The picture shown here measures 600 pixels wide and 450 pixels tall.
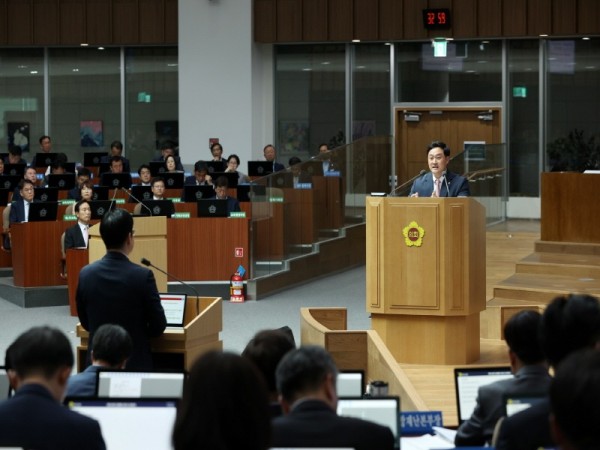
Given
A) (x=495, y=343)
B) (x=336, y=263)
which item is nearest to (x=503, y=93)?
(x=336, y=263)

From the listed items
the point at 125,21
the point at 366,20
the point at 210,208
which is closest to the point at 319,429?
the point at 210,208

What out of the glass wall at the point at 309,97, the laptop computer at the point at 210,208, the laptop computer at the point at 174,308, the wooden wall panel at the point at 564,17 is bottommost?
the laptop computer at the point at 174,308

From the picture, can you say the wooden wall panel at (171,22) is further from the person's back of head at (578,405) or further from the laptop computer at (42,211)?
the person's back of head at (578,405)

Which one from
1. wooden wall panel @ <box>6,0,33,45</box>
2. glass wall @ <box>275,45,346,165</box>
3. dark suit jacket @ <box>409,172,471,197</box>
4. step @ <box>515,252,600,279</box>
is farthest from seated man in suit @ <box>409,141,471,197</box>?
wooden wall panel @ <box>6,0,33,45</box>

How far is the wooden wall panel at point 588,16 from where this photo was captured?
1819 cm

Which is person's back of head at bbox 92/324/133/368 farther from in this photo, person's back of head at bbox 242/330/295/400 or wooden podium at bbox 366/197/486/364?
wooden podium at bbox 366/197/486/364

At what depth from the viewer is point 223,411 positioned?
2359 mm

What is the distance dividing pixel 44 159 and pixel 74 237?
582 centimetres

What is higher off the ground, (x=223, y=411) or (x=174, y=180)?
(x=174, y=180)

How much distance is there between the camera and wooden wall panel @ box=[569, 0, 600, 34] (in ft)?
59.7

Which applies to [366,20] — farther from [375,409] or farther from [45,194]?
[375,409]

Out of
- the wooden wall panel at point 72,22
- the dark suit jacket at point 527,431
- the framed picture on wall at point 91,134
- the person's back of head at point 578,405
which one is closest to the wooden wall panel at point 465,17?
the wooden wall panel at point 72,22

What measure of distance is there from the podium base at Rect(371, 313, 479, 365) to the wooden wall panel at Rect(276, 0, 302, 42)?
469 inches

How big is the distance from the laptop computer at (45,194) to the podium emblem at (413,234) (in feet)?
22.5
